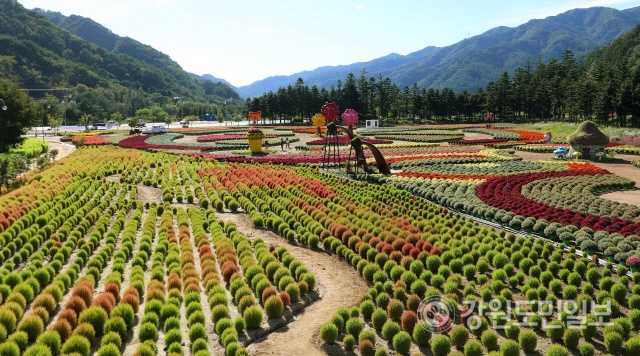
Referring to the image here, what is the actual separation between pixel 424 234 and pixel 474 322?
23.0ft

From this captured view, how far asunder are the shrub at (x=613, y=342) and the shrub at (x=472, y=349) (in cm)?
287

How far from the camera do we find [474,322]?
12.7m

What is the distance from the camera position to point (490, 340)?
11383mm

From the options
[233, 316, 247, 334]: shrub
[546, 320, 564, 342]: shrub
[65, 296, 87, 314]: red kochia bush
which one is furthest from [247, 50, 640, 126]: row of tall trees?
[65, 296, 87, 314]: red kochia bush

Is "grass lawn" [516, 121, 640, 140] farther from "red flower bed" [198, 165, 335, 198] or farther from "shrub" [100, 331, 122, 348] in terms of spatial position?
"shrub" [100, 331, 122, 348]

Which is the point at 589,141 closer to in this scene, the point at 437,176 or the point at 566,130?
the point at 437,176

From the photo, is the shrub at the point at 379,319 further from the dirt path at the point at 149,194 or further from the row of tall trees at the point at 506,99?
the row of tall trees at the point at 506,99

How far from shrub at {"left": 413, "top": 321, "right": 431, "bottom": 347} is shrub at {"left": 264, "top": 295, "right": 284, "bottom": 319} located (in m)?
3.60

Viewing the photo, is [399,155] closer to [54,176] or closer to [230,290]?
[54,176]

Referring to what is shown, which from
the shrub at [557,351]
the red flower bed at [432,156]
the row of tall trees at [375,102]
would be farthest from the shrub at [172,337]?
the row of tall trees at [375,102]

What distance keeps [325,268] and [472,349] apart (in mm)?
7465

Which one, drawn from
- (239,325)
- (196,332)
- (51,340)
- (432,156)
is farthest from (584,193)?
(51,340)

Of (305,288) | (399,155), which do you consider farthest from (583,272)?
(399,155)

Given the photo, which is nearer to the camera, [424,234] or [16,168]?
[424,234]
